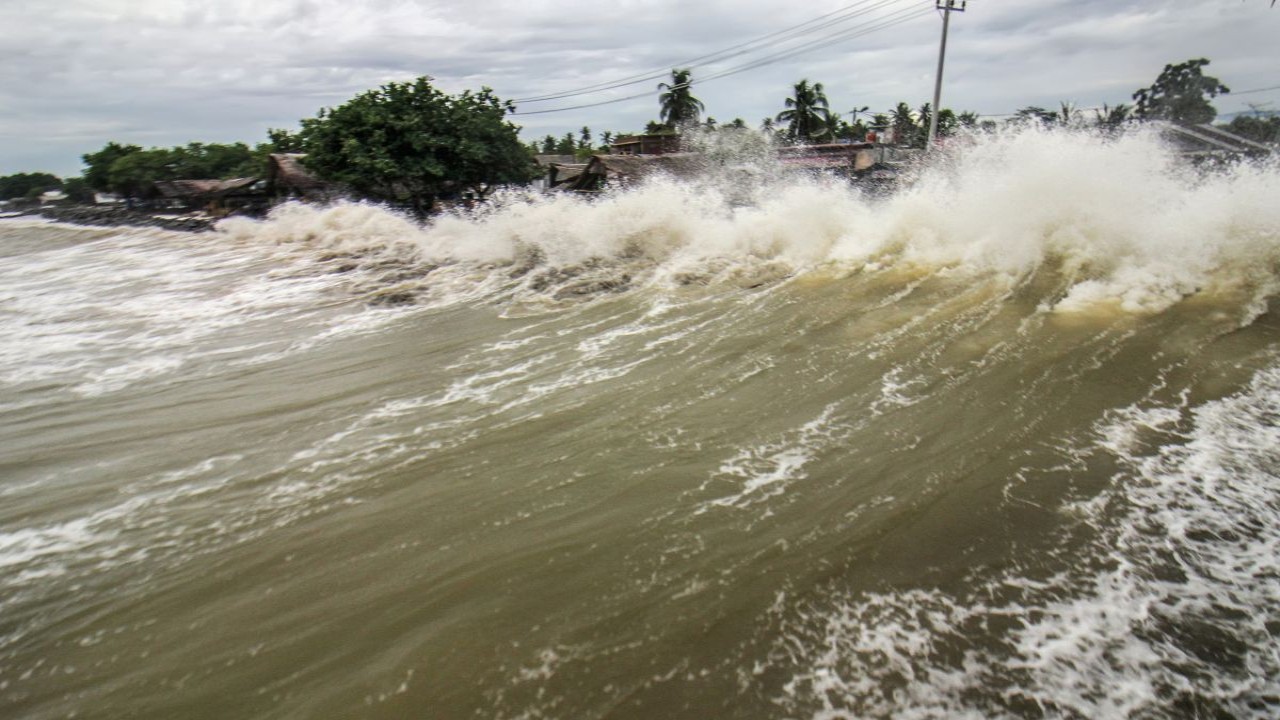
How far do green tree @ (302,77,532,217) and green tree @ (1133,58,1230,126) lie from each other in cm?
2938

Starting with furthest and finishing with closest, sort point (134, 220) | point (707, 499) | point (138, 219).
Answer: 1. point (138, 219)
2. point (134, 220)
3. point (707, 499)

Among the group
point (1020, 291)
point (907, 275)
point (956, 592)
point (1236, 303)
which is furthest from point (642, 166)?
point (956, 592)

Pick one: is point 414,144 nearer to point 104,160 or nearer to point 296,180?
point 296,180

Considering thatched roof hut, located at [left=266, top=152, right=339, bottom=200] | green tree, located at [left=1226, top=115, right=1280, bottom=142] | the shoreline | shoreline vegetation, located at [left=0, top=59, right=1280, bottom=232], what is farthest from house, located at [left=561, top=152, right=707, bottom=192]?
the shoreline

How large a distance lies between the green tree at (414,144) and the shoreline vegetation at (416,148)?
43mm

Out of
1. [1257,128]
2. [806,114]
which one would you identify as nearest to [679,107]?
[806,114]

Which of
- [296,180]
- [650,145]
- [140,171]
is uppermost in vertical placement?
[140,171]

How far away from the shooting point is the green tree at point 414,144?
21.7 meters

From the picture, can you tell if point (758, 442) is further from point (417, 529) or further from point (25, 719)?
point (25, 719)

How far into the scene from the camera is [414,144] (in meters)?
21.6

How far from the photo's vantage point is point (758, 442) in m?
4.90

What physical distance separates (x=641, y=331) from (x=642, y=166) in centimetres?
1721

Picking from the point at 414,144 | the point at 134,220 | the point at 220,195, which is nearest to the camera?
the point at 414,144

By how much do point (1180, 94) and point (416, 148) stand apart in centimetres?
3759
